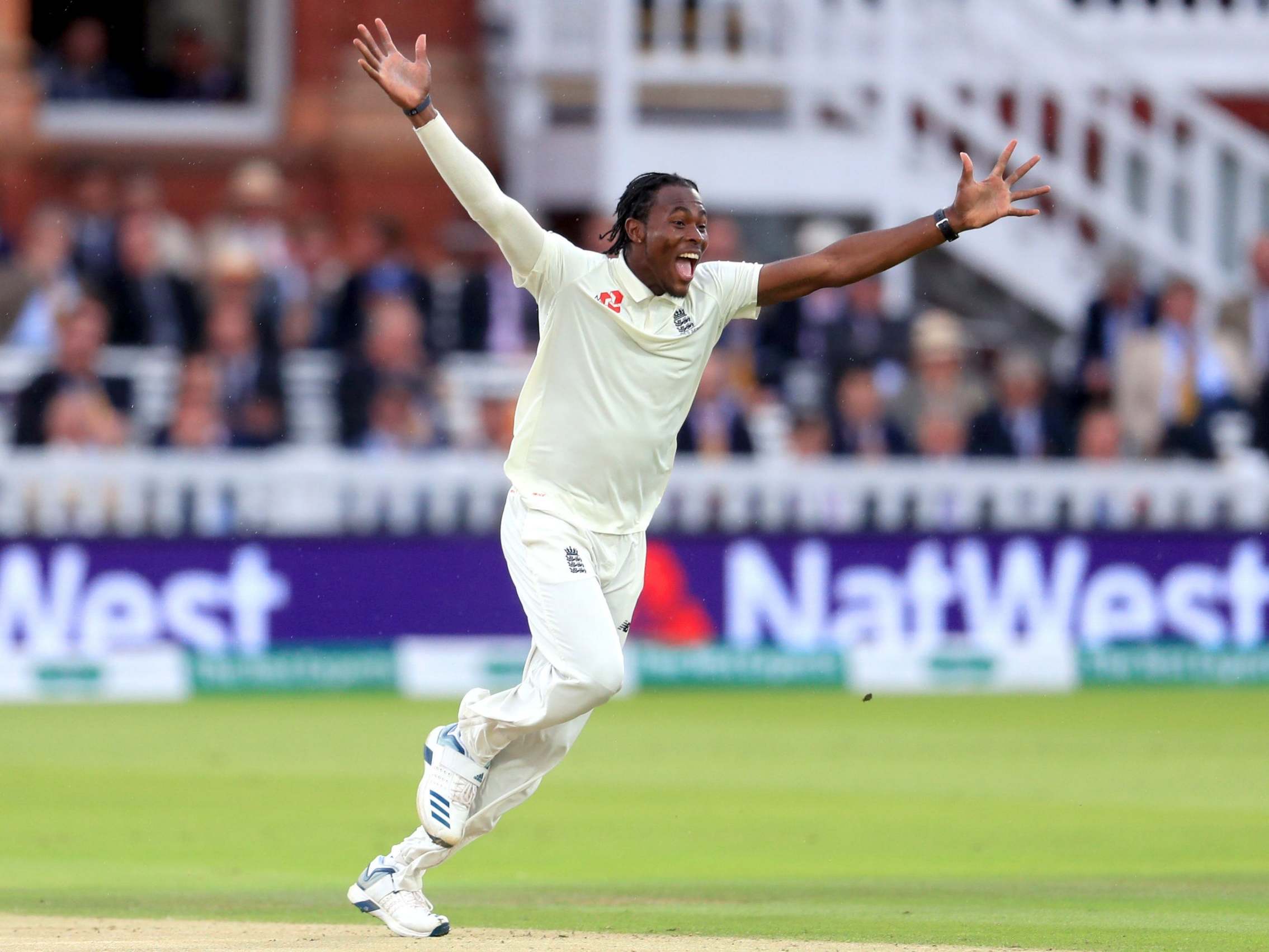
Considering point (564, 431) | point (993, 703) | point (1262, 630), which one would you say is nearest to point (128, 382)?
point (993, 703)

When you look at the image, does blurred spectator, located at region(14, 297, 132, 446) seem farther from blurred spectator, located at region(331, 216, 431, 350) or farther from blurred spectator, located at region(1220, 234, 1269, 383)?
blurred spectator, located at region(1220, 234, 1269, 383)

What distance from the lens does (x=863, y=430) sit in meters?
15.4

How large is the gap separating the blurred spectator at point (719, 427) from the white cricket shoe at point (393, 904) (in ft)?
27.4

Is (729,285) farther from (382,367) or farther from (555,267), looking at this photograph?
(382,367)

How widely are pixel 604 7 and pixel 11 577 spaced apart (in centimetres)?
701

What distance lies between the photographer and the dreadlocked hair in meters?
6.90

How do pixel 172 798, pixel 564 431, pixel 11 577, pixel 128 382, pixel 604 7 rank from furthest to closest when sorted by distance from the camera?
pixel 604 7 → pixel 128 382 → pixel 11 577 → pixel 172 798 → pixel 564 431

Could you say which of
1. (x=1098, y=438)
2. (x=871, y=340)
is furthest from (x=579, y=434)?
(x=1098, y=438)

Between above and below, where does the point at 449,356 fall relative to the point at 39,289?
below

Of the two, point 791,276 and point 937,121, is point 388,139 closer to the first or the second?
point 937,121

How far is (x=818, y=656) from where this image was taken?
582 inches

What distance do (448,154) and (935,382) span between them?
9.13m

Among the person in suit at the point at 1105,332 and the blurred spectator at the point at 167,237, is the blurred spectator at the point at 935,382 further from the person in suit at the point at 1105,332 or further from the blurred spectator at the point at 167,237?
the blurred spectator at the point at 167,237

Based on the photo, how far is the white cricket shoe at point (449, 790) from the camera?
694 cm
